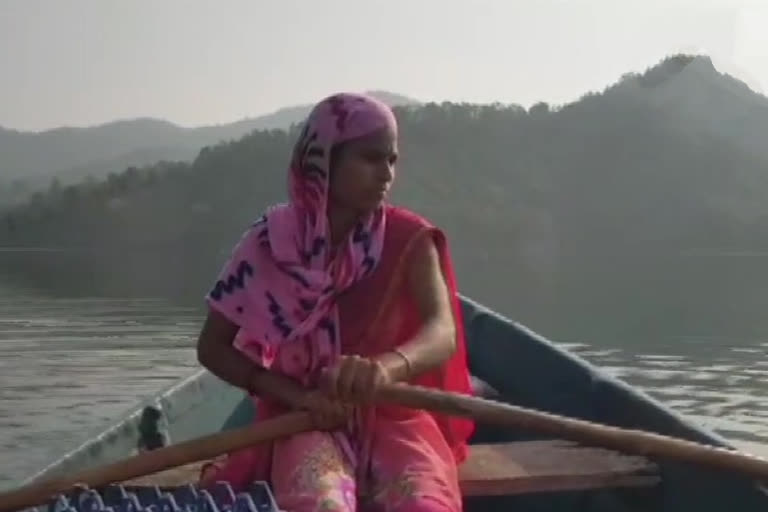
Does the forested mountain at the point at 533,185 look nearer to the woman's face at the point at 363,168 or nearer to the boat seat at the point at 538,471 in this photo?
the boat seat at the point at 538,471

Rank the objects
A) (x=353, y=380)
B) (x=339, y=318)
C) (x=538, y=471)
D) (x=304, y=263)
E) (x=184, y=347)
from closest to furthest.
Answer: (x=353, y=380) < (x=304, y=263) < (x=339, y=318) < (x=538, y=471) < (x=184, y=347)

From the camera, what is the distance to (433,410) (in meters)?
2.67

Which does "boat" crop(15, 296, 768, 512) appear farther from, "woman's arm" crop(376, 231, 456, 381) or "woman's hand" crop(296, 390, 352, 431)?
"woman's arm" crop(376, 231, 456, 381)

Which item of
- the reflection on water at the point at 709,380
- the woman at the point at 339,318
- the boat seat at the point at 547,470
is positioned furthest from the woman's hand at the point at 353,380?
the reflection on water at the point at 709,380

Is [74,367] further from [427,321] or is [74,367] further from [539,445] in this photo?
[427,321]

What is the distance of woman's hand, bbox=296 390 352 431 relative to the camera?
2592 mm

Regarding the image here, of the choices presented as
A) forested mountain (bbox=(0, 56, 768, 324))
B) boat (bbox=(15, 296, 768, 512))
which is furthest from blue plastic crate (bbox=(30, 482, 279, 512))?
forested mountain (bbox=(0, 56, 768, 324))

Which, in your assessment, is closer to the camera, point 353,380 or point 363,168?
point 353,380

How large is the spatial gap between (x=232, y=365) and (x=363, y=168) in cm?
59

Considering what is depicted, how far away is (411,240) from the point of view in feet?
9.65

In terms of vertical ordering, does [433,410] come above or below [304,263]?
below

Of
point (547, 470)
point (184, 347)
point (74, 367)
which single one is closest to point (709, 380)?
point (184, 347)

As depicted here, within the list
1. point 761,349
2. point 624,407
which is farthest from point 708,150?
point 624,407

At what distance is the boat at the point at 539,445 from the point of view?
10.3ft
